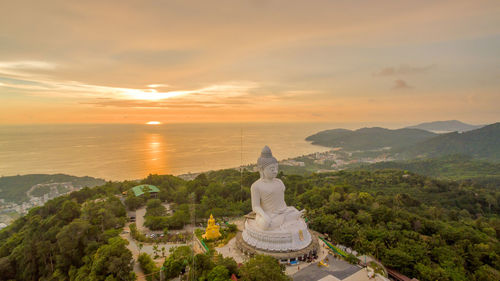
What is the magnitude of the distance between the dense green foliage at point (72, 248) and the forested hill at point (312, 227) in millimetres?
55

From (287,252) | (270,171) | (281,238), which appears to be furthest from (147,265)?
(270,171)

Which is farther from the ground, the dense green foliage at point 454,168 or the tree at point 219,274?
the tree at point 219,274

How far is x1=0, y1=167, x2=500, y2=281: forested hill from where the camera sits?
1518 cm

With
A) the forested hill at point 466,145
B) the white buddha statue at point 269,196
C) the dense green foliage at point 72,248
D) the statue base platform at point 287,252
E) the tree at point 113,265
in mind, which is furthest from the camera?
the forested hill at point 466,145

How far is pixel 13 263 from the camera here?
786 inches

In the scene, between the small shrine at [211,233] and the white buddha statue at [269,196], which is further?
the small shrine at [211,233]

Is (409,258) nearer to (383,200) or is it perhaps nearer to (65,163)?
(383,200)

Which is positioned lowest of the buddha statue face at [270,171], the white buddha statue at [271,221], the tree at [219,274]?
the tree at [219,274]

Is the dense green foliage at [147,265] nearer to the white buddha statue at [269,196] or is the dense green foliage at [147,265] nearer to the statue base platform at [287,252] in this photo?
the statue base platform at [287,252]

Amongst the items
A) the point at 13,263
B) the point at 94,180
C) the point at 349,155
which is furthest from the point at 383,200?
the point at 349,155

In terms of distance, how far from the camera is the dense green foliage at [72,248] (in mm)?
14516

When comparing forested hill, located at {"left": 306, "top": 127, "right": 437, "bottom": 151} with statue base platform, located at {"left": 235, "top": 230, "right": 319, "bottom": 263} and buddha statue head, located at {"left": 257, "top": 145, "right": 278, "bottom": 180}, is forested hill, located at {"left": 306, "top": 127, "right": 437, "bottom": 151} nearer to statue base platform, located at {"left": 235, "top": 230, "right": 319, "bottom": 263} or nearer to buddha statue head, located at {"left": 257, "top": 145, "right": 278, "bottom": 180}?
statue base platform, located at {"left": 235, "top": 230, "right": 319, "bottom": 263}

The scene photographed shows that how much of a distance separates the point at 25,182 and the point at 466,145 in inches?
5298

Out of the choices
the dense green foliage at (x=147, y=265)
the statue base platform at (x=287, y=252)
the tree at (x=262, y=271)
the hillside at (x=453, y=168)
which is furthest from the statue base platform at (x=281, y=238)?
the hillside at (x=453, y=168)
